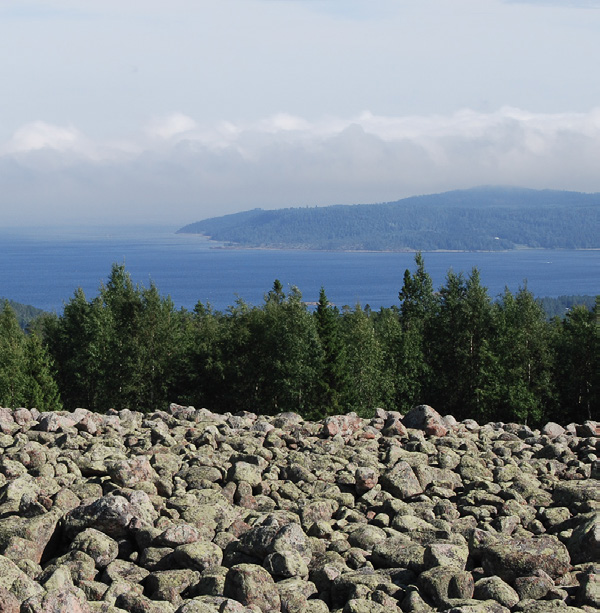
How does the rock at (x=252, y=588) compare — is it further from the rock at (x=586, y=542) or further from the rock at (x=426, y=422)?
the rock at (x=426, y=422)

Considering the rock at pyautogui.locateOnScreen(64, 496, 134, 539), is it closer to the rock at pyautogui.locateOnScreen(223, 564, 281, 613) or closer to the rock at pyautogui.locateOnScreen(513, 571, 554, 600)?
the rock at pyautogui.locateOnScreen(223, 564, 281, 613)

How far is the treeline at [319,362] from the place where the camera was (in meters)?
43.6

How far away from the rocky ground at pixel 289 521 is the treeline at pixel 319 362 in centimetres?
2213

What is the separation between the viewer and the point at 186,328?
59750mm

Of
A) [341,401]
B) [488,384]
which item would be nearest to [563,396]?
[488,384]

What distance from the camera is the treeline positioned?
43.6 m

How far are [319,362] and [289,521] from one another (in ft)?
96.6

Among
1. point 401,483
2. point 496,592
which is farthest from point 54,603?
point 401,483

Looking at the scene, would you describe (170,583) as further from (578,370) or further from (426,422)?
(578,370)

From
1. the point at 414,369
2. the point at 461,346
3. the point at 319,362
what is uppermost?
the point at 461,346

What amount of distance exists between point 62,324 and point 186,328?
359 inches

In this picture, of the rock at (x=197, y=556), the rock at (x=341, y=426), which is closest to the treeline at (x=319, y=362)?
the rock at (x=341, y=426)

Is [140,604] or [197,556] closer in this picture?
[140,604]

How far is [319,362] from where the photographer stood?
43375mm
